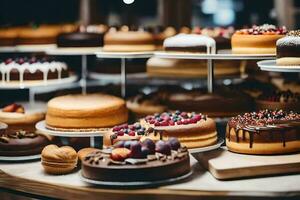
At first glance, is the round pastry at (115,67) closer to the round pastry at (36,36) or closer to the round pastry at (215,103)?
the round pastry at (36,36)

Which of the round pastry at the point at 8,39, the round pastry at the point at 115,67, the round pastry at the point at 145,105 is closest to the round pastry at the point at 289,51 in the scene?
the round pastry at the point at 145,105

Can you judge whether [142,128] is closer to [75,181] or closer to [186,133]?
[186,133]

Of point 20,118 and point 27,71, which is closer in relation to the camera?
point 20,118

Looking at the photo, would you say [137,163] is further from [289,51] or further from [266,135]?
[289,51]

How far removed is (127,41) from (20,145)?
1282mm

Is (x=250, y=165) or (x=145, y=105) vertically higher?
(x=145, y=105)

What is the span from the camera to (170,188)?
329cm

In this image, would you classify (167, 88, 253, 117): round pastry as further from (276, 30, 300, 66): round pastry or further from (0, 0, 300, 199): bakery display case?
(276, 30, 300, 66): round pastry

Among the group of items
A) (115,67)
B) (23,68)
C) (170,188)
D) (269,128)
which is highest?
(23,68)

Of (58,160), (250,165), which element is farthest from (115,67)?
(250,165)

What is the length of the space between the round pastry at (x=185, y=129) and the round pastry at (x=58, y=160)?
1.66 ft

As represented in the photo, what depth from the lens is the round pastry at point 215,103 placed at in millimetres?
4480

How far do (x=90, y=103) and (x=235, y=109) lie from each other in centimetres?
109

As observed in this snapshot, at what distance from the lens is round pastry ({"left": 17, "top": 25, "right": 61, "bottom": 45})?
569 centimetres
